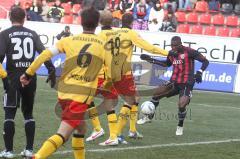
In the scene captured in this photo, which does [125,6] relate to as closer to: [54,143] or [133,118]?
[133,118]

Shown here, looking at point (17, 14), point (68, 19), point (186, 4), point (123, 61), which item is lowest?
point (68, 19)

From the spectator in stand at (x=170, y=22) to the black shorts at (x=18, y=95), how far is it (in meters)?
18.4

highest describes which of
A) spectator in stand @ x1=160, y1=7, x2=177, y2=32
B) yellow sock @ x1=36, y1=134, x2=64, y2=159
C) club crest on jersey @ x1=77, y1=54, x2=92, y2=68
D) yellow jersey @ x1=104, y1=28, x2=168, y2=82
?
club crest on jersey @ x1=77, y1=54, x2=92, y2=68

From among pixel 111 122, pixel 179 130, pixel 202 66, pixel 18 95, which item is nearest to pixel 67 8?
pixel 202 66

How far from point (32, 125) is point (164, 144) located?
274 cm

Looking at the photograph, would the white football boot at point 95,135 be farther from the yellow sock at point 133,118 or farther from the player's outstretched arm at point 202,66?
the player's outstretched arm at point 202,66

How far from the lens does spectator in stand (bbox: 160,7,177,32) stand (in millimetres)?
27881

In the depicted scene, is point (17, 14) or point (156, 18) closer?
point (17, 14)

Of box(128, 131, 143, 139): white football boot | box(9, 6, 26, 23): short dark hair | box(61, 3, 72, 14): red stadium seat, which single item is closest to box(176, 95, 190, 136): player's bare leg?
box(128, 131, 143, 139): white football boot

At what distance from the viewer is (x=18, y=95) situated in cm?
966

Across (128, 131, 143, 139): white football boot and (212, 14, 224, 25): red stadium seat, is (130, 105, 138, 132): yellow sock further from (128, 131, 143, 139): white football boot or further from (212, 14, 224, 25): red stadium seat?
(212, 14, 224, 25): red stadium seat

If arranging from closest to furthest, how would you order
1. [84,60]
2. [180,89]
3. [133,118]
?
[84,60], [133,118], [180,89]

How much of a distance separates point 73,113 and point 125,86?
330 centimetres

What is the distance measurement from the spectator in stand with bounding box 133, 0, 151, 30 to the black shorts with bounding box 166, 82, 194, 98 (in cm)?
1421
